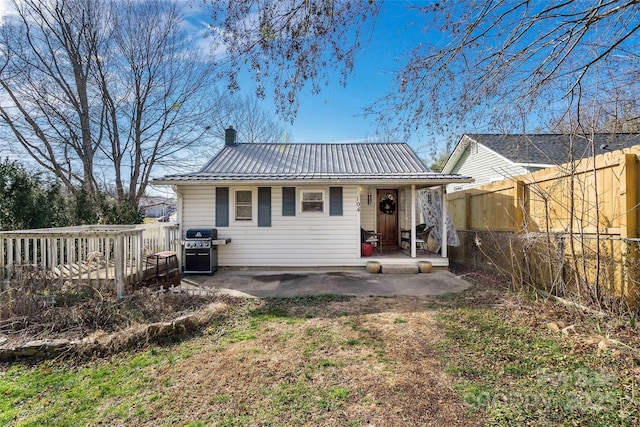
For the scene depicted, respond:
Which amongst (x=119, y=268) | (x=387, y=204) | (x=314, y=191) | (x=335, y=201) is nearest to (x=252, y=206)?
(x=314, y=191)

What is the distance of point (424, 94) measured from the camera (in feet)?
12.8

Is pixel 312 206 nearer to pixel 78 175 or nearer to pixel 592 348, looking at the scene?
pixel 592 348

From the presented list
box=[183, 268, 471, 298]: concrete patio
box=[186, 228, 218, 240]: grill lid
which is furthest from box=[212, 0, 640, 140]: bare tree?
box=[186, 228, 218, 240]: grill lid

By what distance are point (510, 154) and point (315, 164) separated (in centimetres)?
754

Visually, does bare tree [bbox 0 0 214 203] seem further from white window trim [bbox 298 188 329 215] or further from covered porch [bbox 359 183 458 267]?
covered porch [bbox 359 183 458 267]

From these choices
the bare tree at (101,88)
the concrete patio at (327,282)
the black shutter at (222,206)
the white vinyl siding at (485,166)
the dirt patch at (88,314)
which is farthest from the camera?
the bare tree at (101,88)

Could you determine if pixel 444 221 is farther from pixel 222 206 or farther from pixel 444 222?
pixel 222 206

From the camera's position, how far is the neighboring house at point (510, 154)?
9.05 metres

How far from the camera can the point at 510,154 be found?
11.2 metres

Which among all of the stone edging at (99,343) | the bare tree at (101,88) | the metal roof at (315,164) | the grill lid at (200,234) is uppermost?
the bare tree at (101,88)

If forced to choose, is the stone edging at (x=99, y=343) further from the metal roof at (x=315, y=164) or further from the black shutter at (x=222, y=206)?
the metal roof at (x=315, y=164)

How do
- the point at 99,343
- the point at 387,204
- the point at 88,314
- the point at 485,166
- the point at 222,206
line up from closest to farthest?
the point at 99,343 < the point at 88,314 < the point at 222,206 < the point at 387,204 < the point at 485,166

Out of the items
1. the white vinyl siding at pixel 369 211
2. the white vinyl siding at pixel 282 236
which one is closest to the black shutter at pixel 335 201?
the white vinyl siding at pixel 282 236

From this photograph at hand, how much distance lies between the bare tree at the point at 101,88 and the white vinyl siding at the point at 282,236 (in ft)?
20.3
